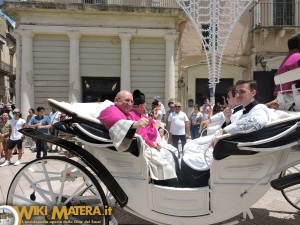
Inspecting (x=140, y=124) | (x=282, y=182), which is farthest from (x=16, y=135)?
(x=282, y=182)

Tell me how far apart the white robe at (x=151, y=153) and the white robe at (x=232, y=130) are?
0.74 ft

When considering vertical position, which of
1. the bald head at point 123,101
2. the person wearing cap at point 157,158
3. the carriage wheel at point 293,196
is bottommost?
the carriage wheel at point 293,196

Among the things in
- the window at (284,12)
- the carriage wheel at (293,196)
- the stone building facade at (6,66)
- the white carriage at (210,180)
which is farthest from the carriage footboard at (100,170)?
the stone building facade at (6,66)

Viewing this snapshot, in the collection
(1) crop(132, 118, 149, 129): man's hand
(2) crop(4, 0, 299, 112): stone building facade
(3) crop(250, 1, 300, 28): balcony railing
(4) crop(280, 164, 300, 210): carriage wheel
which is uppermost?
(3) crop(250, 1, 300, 28): balcony railing

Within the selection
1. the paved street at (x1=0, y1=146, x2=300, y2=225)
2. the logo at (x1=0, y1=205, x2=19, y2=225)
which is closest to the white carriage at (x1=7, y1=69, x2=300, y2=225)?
the logo at (x1=0, y1=205, x2=19, y2=225)

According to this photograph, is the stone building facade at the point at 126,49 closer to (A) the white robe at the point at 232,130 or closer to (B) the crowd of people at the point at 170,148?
(B) the crowd of people at the point at 170,148

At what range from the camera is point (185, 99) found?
1555 centimetres

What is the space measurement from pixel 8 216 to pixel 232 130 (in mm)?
2442

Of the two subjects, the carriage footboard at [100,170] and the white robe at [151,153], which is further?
the carriage footboard at [100,170]

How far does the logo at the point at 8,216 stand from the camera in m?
2.79

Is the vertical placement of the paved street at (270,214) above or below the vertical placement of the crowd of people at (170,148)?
below

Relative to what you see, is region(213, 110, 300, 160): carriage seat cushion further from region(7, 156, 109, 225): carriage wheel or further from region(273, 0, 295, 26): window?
region(273, 0, 295, 26): window

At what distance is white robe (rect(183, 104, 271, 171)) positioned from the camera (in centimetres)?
258

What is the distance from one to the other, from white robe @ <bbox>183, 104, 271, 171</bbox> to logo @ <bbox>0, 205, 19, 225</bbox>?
1.86m
